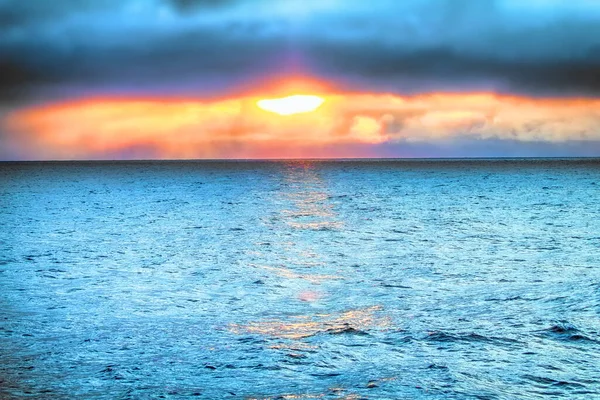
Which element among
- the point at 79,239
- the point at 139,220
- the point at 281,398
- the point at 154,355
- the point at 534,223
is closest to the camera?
the point at 281,398

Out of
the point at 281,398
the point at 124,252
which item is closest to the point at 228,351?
the point at 281,398

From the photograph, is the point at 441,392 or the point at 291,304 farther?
the point at 291,304

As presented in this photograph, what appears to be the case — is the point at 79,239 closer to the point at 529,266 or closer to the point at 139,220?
the point at 139,220

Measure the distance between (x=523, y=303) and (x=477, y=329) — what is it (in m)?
4.01

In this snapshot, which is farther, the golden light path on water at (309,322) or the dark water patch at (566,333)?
the dark water patch at (566,333)

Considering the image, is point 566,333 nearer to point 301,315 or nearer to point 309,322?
point 309,322

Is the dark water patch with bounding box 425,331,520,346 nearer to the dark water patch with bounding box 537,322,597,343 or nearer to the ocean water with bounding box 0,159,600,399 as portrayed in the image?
the ocean water with bounding box 0,159,600,399

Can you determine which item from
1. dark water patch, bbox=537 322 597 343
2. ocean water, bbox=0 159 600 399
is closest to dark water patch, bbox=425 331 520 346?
ocean water, bbox=0 159 600 399

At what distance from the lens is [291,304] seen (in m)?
20.1

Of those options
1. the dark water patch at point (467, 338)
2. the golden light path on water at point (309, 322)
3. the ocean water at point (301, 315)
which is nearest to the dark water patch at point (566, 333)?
the ocean water at point (301, 315)

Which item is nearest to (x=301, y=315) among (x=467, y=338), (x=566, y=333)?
(x=467, y=338)

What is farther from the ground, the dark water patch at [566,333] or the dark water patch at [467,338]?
the dark water patch at [467,338]

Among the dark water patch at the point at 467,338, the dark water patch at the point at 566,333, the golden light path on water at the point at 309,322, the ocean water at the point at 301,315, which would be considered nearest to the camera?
the ocean water at the point at 301,315

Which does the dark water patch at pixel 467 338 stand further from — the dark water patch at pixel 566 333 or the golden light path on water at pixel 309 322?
the golden light path on water at pixel 309 322
